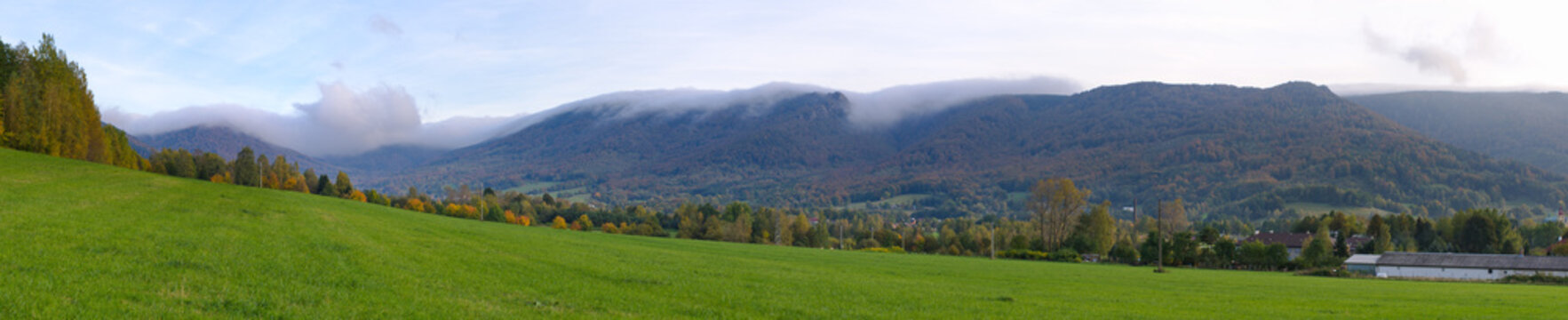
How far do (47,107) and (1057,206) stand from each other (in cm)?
10691

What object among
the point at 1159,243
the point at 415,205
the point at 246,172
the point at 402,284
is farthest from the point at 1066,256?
the point at 246,172

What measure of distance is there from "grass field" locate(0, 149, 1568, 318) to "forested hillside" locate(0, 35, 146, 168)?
3564cm

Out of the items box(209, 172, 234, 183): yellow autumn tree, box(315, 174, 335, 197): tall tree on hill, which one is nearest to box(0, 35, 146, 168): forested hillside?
box(209, 172, 234, 183): yellow autumn tree

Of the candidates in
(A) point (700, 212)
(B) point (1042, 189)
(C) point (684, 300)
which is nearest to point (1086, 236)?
(B) point (1042, 189)

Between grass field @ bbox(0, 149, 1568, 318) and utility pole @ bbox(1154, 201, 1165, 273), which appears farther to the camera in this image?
utility pole @ bbox(1154, 201, 1165, 273)

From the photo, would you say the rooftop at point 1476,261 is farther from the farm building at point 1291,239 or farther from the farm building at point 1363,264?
the farm building at point 1291,239

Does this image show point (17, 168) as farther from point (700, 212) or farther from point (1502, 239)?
point (1502, 239)

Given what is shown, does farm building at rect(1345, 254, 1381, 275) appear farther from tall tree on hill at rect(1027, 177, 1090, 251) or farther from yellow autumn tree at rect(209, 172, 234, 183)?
yellow autumn tree at rect(209, 172, 234, 183)

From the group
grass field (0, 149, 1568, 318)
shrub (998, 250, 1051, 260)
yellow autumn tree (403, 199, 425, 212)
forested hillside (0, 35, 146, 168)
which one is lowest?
shrub (998, 250, 1051, 260)

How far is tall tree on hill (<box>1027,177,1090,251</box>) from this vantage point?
112 meters

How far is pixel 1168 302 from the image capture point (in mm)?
28734

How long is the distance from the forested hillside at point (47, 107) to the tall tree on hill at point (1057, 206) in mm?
102763

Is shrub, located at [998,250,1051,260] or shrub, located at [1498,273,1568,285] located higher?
shrub, located at [1498,273,1568,285]

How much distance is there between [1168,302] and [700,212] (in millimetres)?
122754
